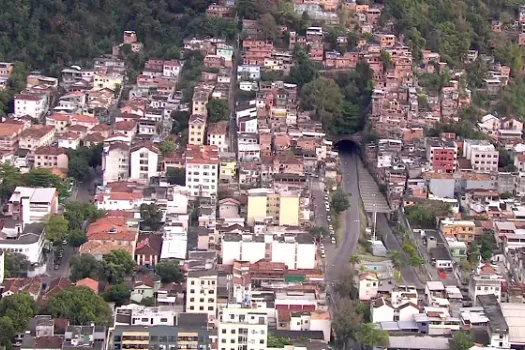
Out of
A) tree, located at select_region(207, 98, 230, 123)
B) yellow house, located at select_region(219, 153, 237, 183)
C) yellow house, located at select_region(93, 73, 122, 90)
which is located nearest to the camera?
yellow house, located at select_region(219, 153, 237, 183)

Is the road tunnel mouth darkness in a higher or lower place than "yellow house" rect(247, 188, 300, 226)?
lower

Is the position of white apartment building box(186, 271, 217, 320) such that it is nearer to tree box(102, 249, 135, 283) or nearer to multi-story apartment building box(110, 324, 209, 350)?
tree box(102, 249, 135, 283)

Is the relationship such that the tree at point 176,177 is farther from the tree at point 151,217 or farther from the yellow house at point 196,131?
the yellow house at point 196,131

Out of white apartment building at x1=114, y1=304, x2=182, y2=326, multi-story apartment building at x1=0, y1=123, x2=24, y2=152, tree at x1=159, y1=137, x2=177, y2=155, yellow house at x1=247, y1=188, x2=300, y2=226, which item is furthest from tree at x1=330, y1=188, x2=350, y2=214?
multi-story apartment building at x1=0, y1=123, x2=24, y2=152

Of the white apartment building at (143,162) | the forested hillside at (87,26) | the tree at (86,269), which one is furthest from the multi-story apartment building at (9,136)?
the tree at (86,269)

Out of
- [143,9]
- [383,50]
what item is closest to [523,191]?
[383,50]

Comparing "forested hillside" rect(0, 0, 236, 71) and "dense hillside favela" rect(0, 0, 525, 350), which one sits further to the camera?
"forested hillside" rect(0, 0, 236, 71)
